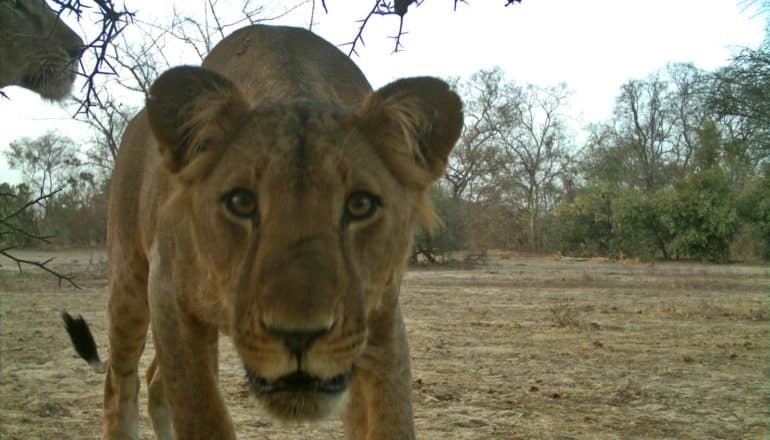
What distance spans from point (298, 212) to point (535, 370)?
536 centimetres

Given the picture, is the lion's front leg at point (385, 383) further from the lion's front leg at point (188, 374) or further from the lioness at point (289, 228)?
the lion's front leg at point (188, 374)

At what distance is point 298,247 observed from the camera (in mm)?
2029

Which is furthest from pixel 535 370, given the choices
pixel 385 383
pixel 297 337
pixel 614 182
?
pixel 614 182

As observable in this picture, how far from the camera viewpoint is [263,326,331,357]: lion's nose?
6.14 feet

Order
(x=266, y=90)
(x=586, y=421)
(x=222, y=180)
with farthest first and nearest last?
(x=586, y=421), (x=266, y=90), (x=222, y=180)

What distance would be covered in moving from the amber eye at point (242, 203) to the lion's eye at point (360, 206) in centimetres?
30

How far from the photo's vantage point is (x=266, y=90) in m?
3.09

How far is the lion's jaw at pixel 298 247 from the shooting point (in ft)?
6.37

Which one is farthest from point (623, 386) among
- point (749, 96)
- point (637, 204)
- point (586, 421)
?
point (637, 204)

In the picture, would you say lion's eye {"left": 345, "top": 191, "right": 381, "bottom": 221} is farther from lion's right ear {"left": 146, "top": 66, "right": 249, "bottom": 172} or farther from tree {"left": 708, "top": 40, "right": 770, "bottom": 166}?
tree {"left": 708, "top": 40, "right": 770, "bottom": 166}

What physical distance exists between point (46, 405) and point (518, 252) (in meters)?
33.5

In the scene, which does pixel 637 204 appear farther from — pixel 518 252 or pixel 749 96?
pixel 749 96

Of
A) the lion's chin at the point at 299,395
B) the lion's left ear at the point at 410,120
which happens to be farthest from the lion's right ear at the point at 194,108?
the lion's chin at the point at 299,395

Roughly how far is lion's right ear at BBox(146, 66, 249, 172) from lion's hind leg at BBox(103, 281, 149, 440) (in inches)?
73.3
